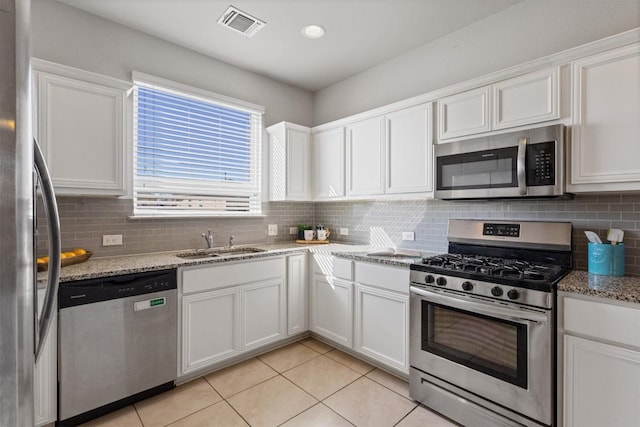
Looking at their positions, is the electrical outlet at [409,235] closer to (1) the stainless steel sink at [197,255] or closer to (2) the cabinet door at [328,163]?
(2) the cabinet door at [328,163]

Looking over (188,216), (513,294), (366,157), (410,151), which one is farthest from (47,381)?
(410,151)

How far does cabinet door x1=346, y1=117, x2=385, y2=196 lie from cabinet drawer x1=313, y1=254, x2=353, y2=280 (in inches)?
26.6

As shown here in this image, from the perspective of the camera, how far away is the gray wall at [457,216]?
1953mm

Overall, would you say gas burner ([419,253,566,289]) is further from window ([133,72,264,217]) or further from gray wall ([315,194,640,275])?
window ([133,72,264,217])

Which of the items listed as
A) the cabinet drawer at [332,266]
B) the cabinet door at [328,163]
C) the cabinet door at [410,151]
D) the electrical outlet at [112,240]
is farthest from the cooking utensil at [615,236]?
the electrical outlet at [112,240]

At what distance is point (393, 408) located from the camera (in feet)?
6.95

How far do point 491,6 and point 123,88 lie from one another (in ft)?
9.21

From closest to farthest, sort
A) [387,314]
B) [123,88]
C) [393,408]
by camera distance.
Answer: [393,408]
[123,88]
[387,314]

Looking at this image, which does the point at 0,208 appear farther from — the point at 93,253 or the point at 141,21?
→ the point at 141,21

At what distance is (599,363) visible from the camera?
1546 millimetres

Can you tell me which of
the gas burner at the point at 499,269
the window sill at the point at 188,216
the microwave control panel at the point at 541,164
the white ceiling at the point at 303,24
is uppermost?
the white ceiling at the point at 303,24

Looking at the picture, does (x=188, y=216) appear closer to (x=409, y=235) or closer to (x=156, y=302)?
(x=156, y=302)

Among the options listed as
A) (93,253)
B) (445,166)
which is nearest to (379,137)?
(445,166)

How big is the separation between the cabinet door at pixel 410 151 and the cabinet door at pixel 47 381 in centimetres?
253
